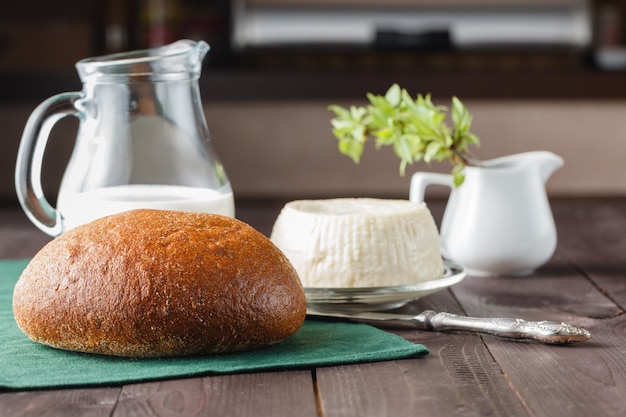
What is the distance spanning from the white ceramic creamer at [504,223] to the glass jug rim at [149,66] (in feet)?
1.03

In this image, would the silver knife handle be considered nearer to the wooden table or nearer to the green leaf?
the wooden table

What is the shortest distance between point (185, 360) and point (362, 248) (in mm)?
238

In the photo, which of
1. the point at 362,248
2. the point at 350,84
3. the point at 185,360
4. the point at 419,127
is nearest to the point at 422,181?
the point at 419,127

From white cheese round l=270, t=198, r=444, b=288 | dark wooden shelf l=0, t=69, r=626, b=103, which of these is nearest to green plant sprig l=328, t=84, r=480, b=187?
white cheese round l=270, t=198, r=444, b=288

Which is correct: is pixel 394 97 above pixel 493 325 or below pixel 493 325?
above

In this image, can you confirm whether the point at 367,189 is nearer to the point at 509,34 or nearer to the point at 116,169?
the point at 509,34

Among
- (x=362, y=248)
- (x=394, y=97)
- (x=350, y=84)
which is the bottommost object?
(x=350, y=84)

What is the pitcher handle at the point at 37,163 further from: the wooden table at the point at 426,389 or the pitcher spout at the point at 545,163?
the pitcher spout at the point at 545,163

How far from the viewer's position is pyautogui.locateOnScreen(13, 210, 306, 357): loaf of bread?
27.2 inches

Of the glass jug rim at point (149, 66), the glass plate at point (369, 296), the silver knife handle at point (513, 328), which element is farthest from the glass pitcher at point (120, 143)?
the silver knife handle at point (513, 328)

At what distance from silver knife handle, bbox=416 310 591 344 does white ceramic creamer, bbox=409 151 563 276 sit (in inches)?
11.5

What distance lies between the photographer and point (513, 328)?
76 cm

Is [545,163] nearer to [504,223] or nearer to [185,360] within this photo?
[504,223]

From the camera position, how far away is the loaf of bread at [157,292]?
0.69 metres
